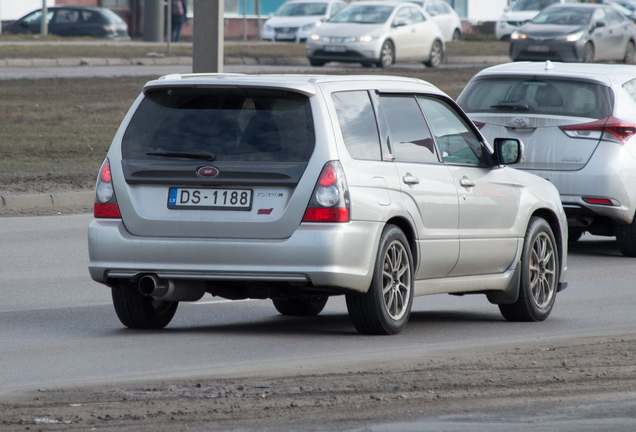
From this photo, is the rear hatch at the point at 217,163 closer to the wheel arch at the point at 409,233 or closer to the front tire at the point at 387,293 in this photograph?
the front tire at the point at 387,293

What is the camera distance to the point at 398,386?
20.0ft

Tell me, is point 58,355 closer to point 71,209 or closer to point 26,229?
point 26,229

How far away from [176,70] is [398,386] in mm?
24898

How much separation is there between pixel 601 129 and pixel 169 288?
581 cm

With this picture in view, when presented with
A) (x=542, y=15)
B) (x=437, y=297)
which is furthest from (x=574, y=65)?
(x=542, y=15)

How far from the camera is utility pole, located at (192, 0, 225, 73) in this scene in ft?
59.3

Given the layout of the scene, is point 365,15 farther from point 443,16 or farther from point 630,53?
point 443,16

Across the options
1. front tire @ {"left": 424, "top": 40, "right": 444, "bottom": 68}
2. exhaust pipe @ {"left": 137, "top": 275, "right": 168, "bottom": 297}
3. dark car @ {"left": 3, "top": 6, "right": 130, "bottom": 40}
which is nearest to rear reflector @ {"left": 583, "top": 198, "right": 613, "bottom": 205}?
exhaust pipe @ {"left": 137, "top": 275, "right": 168, "bottom": 297}

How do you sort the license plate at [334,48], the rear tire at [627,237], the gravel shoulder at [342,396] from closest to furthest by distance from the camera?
the gravel shoulder at [342,396] < the rear tire at [627,237] < the license plate at [334,48]

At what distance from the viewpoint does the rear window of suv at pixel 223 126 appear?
7285 mm

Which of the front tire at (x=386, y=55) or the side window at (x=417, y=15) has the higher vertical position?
the side window at (x=417, y=15)

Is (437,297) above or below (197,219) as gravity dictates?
below

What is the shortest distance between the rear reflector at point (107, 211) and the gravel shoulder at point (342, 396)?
1.64m

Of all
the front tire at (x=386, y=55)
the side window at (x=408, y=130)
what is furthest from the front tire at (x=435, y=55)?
the side window at (x=408, y=130)
